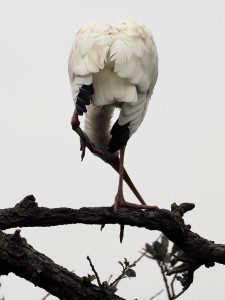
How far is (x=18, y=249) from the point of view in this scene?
4.96 meters

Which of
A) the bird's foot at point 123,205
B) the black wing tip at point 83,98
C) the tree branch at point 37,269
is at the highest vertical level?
the black wing tip at point 83,98

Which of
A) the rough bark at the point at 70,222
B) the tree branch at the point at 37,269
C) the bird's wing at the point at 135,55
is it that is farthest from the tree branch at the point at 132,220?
the bird's wing at the point at 135,55

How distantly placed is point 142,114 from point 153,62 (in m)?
0.78

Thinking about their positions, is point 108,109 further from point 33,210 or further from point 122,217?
point 33,210

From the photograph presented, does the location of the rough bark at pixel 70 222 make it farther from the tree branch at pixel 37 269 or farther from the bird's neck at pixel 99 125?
the bird's neck at pixel 99 125

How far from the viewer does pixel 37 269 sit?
195 inches

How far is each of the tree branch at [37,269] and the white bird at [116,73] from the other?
115 centimetres

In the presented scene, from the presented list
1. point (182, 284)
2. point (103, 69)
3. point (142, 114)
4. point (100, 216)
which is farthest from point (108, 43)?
point (182, 284)

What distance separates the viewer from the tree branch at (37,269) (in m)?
4.93

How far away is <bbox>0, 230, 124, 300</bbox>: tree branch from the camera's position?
194 inches

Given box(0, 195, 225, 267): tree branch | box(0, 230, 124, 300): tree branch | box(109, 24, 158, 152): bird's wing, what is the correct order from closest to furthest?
box(0, 230, 124, 300): tree branch, box(0, 195, 225, 267): tree branch, box(109, 24, 158, 152): bird's wing

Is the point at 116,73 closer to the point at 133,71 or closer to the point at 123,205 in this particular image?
the point at 133,71

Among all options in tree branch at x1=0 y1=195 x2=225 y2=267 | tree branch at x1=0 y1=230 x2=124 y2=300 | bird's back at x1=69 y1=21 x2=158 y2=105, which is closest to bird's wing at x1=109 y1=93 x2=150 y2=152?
bird's back at x1=69 y1=21 x2=158 y2=105

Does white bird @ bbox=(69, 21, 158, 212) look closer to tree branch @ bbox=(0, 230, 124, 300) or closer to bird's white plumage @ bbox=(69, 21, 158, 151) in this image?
bird's white plumage @ bbox=(69, 21, 158, 151)
